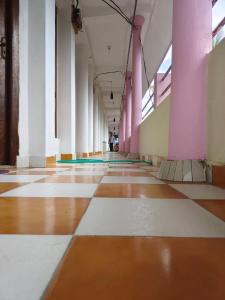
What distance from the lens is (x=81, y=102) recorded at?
656 cm

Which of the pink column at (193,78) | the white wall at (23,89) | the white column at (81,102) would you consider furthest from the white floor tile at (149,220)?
the white column at (81,102)

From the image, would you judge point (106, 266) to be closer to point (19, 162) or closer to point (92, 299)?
point (92, 299)

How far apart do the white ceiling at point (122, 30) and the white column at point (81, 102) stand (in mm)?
530

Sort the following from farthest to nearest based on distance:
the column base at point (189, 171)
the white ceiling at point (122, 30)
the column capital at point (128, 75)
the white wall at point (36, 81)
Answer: the column capital at point (128, 75) < the white ceiling at point (122, 30) < the white wall at point (36, 81) < the column base at point (189, 171)

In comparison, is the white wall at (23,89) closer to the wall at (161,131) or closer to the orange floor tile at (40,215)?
the wall at (161,131)

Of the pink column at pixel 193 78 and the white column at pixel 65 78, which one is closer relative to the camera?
the pink column at pixel 193 78

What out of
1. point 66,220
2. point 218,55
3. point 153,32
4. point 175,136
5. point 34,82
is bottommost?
point 66,220

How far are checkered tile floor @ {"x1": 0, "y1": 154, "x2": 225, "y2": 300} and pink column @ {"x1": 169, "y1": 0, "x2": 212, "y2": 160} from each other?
0.75 meters

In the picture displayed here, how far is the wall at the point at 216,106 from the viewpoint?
4.57 feet

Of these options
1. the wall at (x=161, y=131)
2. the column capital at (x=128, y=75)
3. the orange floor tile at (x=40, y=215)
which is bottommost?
the orange floor tile at (x=40, y=215)

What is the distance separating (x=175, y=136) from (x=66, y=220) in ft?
3.72

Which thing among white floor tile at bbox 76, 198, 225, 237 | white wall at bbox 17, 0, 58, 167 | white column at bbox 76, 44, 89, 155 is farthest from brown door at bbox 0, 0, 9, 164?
white column at bbox 76, 44, 89, 155

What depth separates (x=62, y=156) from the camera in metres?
4.80

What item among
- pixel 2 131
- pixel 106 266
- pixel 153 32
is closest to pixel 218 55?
pixel 106 266
